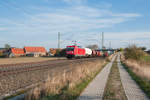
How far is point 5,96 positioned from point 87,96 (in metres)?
4.03

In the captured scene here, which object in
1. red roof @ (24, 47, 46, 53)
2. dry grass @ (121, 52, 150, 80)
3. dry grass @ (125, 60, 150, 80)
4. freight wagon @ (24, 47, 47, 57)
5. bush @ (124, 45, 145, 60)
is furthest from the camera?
red roof @ (24, 47, 46, 53)

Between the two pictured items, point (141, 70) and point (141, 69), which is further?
point (141, 69)

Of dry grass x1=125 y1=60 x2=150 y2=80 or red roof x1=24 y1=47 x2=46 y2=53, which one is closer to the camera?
dry grass x1=125 y1=60 x2=150 y2=80

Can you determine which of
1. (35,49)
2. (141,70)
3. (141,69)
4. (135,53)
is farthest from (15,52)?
(141,70)

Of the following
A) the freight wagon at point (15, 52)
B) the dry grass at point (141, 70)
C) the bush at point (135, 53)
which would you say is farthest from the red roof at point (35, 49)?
the dry grass at point (141, 70)

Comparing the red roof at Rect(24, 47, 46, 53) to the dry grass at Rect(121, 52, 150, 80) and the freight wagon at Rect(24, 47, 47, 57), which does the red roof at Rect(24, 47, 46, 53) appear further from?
the dry grass at Rect(121, 52, 150, 80)

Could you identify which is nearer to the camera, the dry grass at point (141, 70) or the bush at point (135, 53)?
the dry grass at point (141, 70)

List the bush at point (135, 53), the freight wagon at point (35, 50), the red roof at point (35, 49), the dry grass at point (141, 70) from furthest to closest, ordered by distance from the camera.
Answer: the red roof at point (35, 49) → the freight wagon at point (35, 50) → the bush at point (135, 53) → the dry grass at point (141, 70)

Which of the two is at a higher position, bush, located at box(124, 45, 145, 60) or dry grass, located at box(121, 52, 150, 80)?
bush, located at box(124, 45, 145, 60)

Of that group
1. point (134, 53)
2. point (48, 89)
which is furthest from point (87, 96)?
point (134, 53)

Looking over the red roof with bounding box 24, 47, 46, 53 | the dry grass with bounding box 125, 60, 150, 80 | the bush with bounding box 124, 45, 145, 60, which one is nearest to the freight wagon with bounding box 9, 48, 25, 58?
the red roof with bounding box 24, 47, 46, 53

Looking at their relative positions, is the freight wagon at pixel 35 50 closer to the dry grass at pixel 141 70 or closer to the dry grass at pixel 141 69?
the dry grass at pixel 141 69

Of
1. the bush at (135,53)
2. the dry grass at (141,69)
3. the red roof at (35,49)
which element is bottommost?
the dry grass at (141,69)

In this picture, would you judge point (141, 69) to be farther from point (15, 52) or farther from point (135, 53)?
point (15, 52)
